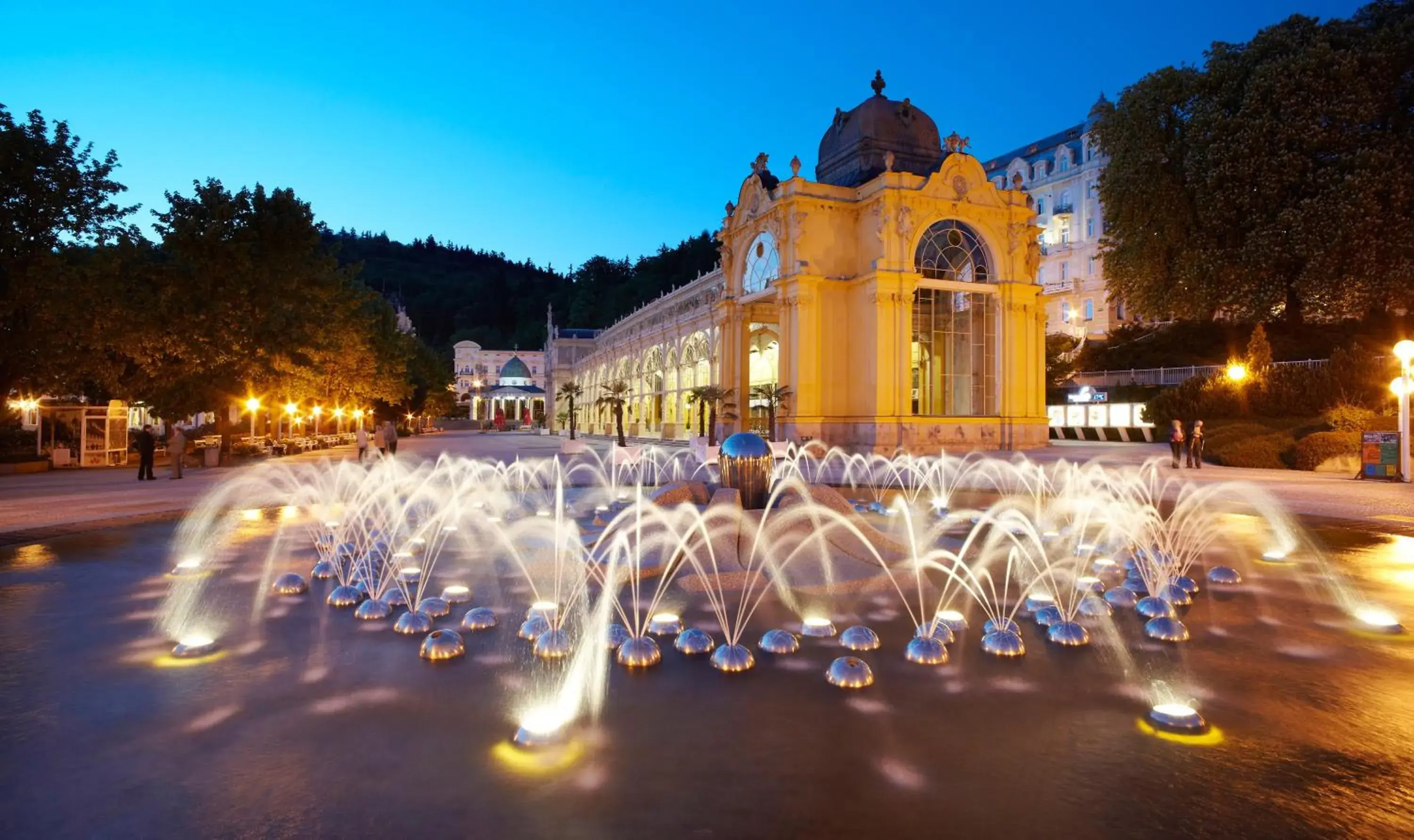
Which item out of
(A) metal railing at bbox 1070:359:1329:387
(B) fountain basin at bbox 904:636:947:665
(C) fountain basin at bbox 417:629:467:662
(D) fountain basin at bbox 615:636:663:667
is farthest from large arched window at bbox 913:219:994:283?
(C) fountain basin at bbox 417:629:467:662

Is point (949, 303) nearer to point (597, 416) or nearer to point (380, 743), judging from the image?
point (380, 743)

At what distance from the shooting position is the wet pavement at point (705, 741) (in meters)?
3.97

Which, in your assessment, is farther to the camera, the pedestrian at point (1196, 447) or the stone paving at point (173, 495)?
the pedestrian at point (1196, 447)

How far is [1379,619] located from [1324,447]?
73.3ft

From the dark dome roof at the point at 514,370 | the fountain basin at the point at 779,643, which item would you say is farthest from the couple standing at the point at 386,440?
the dark dome roof at the point at 514,370

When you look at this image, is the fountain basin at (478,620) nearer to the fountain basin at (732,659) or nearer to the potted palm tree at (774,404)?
the fountain basin at (732,659)

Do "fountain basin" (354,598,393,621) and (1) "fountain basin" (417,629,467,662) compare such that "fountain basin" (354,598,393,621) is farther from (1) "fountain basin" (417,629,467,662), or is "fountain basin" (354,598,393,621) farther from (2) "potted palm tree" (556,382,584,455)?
(2) "potted palm tree" (556,382,584,455)

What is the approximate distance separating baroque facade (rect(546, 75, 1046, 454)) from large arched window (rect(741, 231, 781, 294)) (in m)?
0.11

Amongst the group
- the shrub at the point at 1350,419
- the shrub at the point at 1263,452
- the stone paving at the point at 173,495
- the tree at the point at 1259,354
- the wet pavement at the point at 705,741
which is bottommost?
the wet pavement at the point at 705,741

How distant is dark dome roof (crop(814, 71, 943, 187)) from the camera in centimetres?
4084

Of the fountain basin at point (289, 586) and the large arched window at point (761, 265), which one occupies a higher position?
the large arched window at point (761, 265)

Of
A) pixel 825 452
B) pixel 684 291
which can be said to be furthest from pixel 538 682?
pixel 684 291

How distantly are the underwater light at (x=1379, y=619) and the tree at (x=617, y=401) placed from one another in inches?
1620

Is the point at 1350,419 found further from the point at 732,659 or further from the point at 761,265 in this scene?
the point at 732,659
